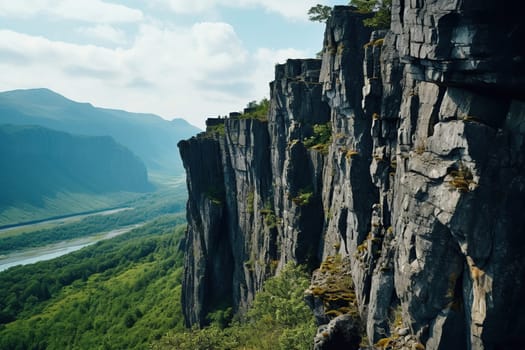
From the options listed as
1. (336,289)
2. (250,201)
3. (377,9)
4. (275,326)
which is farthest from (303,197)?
(377,9)

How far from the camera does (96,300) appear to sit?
4916 inches

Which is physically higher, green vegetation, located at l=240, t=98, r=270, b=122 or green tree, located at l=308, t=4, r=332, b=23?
green tree, located at l=308, t=4, r=332, b=23

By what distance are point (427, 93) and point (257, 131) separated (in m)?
39.0

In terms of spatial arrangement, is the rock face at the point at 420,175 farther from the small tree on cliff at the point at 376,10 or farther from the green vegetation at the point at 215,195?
the green vegetation at the point at 215,195

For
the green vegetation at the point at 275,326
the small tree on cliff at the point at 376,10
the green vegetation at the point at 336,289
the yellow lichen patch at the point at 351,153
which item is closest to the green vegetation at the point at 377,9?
the small tree on cliff at the point at 376,10

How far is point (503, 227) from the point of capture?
19.1 metres

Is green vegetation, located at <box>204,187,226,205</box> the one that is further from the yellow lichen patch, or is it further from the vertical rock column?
the yellow lichen patch

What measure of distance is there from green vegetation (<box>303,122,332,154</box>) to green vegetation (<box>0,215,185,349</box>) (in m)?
54.7

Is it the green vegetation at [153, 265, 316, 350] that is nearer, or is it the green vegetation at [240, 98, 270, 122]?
the green vegetation at [153, 265, 316, 350]

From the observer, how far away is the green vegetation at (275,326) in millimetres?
37000

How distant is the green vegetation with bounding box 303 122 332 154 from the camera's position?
1895 inches

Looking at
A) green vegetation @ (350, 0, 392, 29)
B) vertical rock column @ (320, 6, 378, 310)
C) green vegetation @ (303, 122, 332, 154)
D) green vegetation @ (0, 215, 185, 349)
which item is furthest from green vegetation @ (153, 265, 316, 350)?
green vegetation @ (0, 215, 185, 349)

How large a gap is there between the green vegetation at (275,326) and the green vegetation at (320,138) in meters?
14.6

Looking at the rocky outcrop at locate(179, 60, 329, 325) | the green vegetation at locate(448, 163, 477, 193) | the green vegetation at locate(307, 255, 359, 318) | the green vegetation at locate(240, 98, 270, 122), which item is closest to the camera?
the green vegetation at locate(448, 163, 477, 193)
